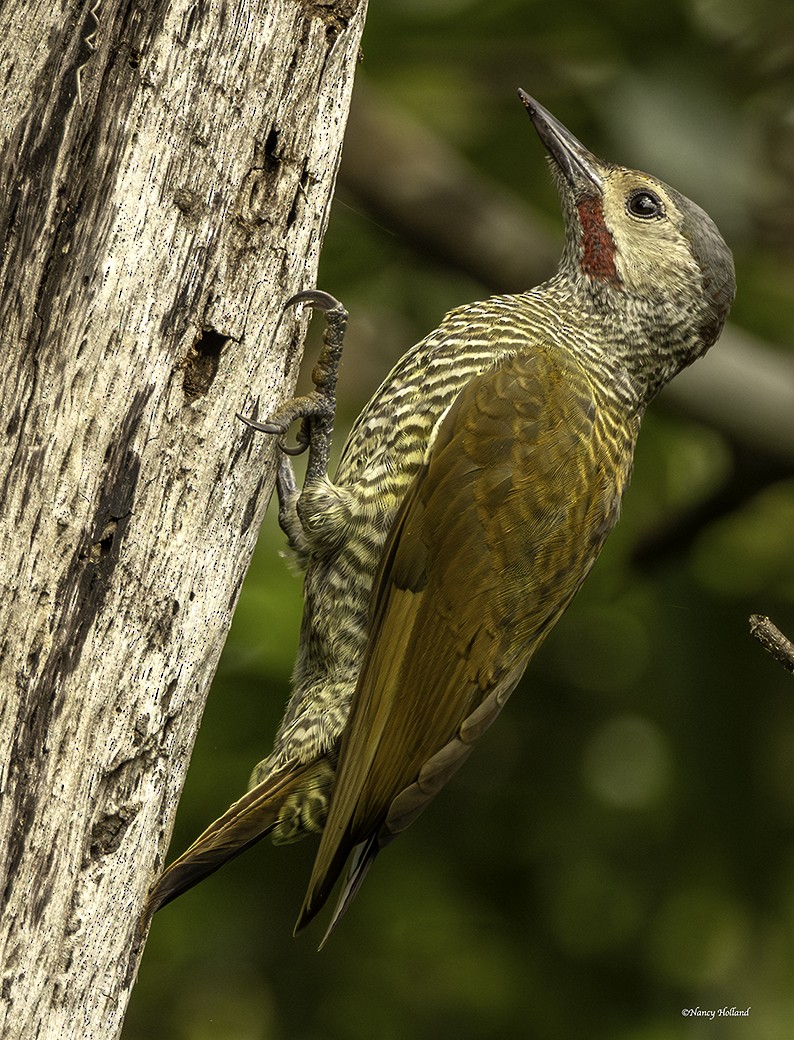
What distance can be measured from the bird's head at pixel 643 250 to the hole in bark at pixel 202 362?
54.7 inches

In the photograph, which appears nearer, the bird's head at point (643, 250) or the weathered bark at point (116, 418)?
the weathered bark at point (116, 418)

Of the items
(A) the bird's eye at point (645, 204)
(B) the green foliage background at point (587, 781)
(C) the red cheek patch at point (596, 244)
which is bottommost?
(B) the green foliage background at point (587, 781)

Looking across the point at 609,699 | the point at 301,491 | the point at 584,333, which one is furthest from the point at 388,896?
the point at 584,333

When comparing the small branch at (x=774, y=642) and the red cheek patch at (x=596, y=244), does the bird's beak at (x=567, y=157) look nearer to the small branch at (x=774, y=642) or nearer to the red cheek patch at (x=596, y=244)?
the red cheek patch at (x=596, y=244)

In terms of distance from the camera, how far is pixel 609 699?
4.00 m

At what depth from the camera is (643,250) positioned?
3.42 m

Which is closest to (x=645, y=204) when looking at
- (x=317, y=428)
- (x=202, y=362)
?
(x=317, y=428)

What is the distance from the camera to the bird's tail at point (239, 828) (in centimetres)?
238

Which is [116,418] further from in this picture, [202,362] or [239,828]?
[239,828]

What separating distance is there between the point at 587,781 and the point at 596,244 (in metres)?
1.55

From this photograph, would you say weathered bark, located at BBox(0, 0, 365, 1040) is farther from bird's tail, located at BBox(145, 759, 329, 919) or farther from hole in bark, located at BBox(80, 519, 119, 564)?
bird's tail, located at BBox(145, 759, 329, 919)

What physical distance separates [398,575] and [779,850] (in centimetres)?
170

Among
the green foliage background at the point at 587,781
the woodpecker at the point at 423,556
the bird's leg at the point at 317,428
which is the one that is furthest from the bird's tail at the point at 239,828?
the green foliage background at the point at 587,781

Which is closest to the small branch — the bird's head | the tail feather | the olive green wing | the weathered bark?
the weathered bark
